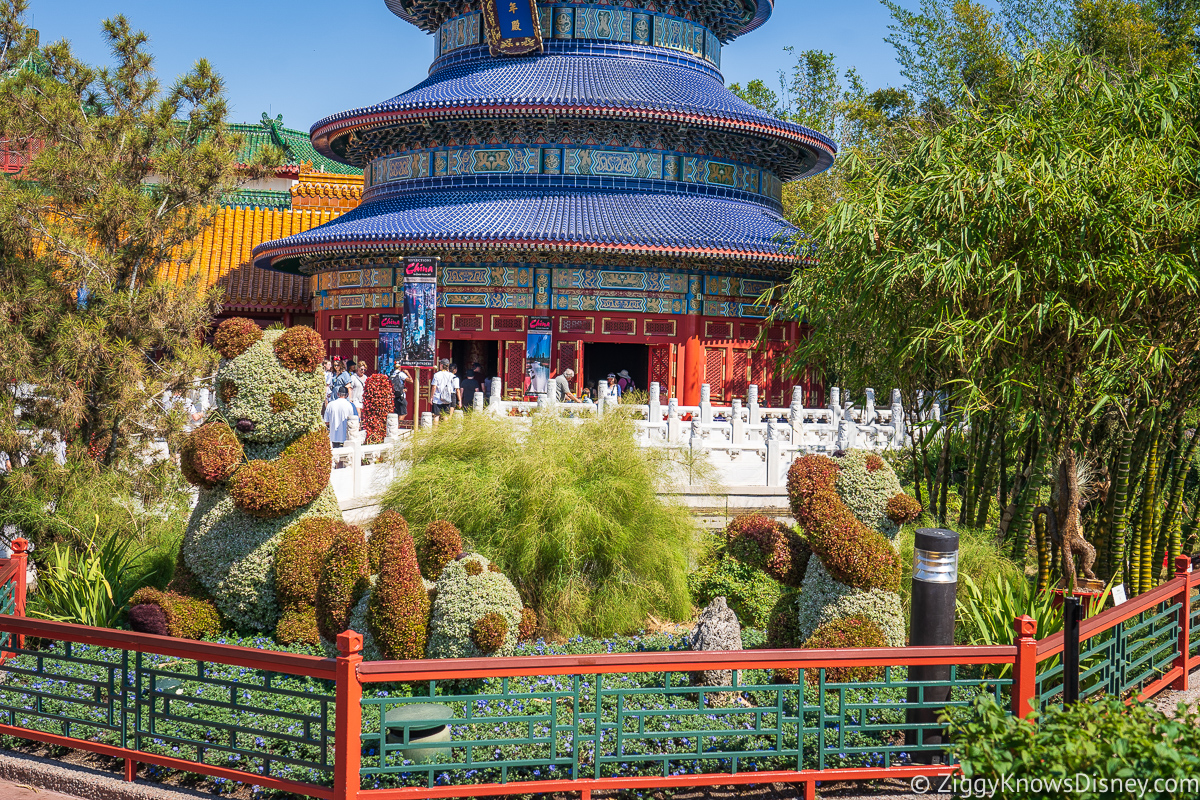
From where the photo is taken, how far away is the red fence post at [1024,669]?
4652 mm

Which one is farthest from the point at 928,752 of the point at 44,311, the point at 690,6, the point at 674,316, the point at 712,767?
the point at 690,6

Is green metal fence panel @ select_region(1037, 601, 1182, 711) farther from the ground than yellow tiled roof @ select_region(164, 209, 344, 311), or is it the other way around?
yellow tiled roof @ select_region(164, 209, 344, 311)

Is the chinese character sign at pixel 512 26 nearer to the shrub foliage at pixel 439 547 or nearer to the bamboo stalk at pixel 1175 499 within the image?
the bamboo stalk at pixel 1175 499

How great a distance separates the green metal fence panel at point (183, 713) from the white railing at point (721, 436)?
2.99 meters

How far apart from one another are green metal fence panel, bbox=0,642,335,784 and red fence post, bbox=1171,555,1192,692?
5091 millimetres

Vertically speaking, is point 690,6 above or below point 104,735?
above

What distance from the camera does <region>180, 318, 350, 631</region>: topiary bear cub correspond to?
642cm

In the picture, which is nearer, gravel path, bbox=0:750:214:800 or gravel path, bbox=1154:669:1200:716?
gravel path, bbox=0:750:214:800

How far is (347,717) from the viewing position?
4.20 meters

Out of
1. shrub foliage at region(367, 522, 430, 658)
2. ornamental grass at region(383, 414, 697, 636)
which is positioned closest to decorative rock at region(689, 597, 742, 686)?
ornamental grass at region(383, 414, 697, 636)

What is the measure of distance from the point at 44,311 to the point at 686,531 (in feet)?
16.7

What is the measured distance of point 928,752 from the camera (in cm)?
496

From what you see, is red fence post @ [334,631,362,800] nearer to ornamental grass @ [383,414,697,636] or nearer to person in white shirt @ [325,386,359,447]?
ornamental grass @ [383,414,697,636]

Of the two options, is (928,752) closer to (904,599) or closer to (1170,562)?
(904,599)
